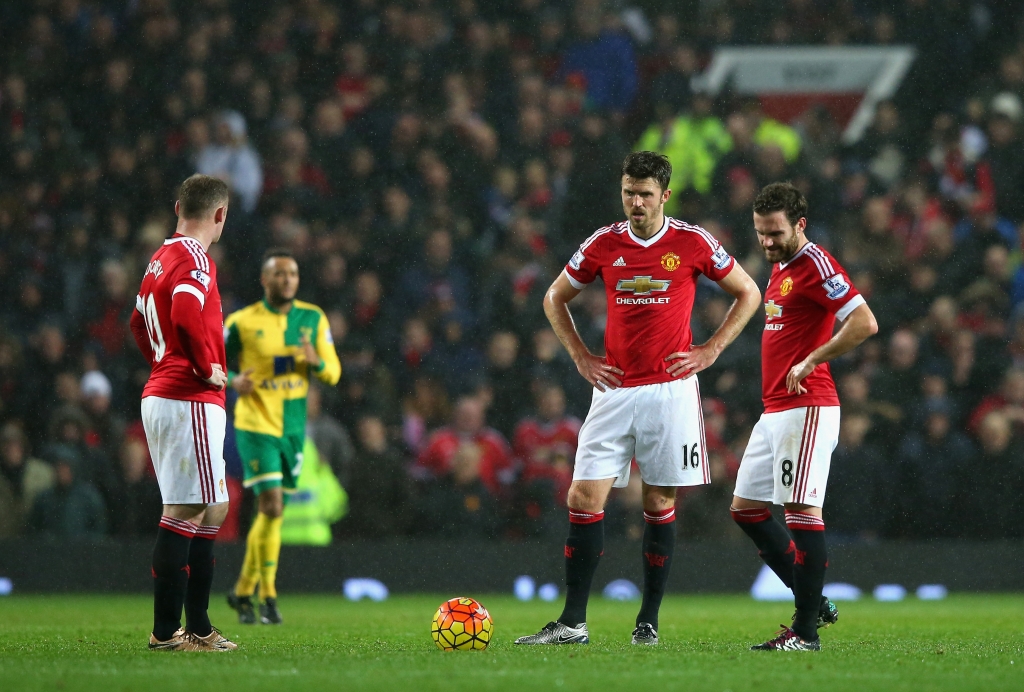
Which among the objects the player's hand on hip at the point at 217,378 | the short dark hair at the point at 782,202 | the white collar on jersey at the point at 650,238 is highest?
the short dark hair at the point at 782,202

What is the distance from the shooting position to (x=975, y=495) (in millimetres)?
11953

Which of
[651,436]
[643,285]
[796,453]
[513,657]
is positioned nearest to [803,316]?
[796,453]

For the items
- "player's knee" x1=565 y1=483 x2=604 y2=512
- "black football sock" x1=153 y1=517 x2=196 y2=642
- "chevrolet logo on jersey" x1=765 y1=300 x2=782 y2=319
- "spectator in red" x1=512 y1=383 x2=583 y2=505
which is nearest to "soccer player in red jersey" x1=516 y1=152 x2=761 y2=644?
"player's knee" x1=565 y1=483 x2=604 y2=512

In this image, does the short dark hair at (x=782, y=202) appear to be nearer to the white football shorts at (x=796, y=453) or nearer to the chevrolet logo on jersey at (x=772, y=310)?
the chevrolet logo on jersey at (x=772, y=310)

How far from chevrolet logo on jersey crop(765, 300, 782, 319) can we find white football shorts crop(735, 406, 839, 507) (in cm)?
53

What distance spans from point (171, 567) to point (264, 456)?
2.69 m

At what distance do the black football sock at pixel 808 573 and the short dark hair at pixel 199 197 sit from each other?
3.32 m

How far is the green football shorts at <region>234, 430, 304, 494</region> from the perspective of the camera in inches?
352

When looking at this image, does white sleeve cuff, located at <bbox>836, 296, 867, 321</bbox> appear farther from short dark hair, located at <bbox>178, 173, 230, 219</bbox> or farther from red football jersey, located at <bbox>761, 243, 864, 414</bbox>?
short dark hair, located at <bbox>178, 173, 230, 219</bbox>

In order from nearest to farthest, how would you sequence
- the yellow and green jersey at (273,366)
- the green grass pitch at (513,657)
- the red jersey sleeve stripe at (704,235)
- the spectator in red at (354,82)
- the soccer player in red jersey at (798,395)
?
the green grass pitch at (513,657)
the soccer player in red jersey at (798,395)
the red jersey sleeve stripe at (704,235)
the yellow and green jersey at (273,366)
the spectator in red at (354,82)

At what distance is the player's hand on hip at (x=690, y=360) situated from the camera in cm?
675

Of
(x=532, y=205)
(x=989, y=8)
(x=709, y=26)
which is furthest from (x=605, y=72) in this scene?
(x=989, y=8)

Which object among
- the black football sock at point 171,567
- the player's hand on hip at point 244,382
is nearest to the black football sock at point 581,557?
the black football sock at point 171,567

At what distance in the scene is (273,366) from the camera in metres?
9.09
